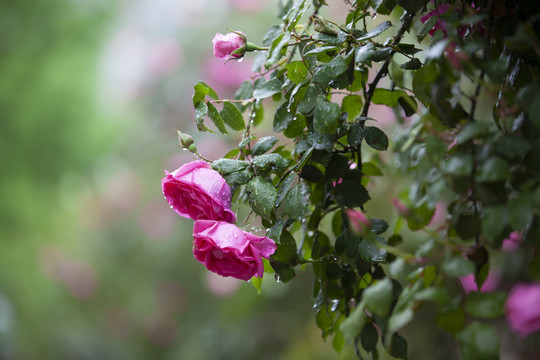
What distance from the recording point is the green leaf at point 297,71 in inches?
19.6

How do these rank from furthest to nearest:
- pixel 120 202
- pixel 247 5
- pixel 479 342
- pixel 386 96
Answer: pixel 120 202 → pixel 247 5 → pixel 386 96 → pixel 479 342

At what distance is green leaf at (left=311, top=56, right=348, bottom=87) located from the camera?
450mm

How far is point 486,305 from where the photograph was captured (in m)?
0.34

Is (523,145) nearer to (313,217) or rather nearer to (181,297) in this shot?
(313,217)

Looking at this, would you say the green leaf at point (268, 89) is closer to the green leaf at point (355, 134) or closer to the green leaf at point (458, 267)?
the green leaf at point (355, 134)

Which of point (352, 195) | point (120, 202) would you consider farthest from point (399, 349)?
point (120, 202)

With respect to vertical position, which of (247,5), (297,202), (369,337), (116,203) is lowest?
(116,203)

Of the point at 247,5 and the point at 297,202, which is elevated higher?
the point at 297,202

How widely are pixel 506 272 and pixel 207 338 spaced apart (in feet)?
3.17

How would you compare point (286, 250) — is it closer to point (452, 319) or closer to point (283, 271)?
point (283, 271)

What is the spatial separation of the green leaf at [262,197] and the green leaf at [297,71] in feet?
0.36

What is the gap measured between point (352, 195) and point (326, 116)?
0.30 feet

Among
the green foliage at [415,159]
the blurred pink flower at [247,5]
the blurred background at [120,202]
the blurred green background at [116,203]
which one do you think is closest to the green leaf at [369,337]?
the green foliage at [415,159]

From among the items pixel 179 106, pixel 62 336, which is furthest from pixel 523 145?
A: pixel 62 336
